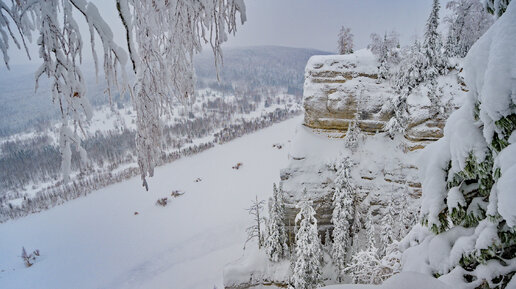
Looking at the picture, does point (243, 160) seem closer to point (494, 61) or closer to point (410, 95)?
point (410, 95)

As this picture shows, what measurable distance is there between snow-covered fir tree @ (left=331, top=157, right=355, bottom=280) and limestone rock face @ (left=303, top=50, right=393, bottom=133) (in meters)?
4.04

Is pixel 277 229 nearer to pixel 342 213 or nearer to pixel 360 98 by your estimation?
pixel 342 213

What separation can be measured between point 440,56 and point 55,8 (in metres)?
20.8

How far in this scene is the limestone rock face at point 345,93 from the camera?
17578 mm

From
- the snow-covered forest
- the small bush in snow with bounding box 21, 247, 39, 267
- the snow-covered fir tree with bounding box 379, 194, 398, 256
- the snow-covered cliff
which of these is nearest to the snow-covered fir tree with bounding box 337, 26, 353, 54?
the snow-covered forest

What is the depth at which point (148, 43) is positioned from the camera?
1.88 meters

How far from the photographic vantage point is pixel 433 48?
16.0 m

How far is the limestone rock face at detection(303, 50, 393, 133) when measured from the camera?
17578mm

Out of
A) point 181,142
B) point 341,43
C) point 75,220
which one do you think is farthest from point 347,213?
point 181,142

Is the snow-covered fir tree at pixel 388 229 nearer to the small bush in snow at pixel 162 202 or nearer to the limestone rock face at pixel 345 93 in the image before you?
the limestone rock face at pixel 345 93

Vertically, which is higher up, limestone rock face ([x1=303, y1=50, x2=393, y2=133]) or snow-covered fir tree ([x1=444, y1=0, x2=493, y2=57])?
snow-covered fir tree ([x1=444, y1=0, x2=493, y2=57])

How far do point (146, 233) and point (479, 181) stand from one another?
97.2 feet

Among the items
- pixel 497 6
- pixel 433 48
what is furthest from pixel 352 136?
pixel 497 6

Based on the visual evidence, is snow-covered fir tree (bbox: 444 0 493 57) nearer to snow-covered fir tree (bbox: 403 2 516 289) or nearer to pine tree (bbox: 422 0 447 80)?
pine tree (bbox: 422 0 447 80)
